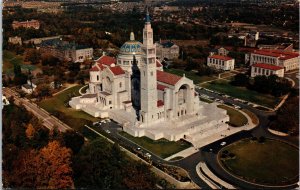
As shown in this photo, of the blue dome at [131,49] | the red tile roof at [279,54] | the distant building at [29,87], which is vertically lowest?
the distant building at [29,87]

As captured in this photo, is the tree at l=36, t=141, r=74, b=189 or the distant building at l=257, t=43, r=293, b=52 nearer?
the tree at l=36, t=141, r=74, b=189

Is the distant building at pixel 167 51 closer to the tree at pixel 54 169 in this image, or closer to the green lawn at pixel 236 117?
the green lawn at pixel 236 117

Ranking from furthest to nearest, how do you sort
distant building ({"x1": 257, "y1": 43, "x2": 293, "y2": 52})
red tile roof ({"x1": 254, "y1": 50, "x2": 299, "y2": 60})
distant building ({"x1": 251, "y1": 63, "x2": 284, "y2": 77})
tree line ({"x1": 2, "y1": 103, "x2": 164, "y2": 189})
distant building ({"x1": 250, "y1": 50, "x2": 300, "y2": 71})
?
distant building ({"x1": 257, "y1": 43, "x2": 293, "y2": 52}), red tile roof ({"x1": 254, "y1": 50, "x2": 299, "y2": 60}), distant building ({"x1": 250, "y1": 50, "x2": 300, "y2": 71}), distant building ({"x1": 251, "y1": 63, "x2": 284, "y2": 77}), tree line ({"x1": 2, "y1": 103, "x2": 164, "y2": 189})

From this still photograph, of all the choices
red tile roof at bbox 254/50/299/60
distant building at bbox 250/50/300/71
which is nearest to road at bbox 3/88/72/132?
distant building at bbox 250/50/300/71

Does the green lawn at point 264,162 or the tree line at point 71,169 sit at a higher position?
the tree line at point 71,169

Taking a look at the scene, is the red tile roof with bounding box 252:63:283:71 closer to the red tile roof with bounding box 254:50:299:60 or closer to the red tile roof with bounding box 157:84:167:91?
the red tile roof with bounding box 254:50:299:60

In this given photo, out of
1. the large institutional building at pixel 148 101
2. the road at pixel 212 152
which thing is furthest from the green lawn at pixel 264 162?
the large institutional building at pixel 148 101

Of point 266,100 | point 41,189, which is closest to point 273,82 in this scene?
point 266,100

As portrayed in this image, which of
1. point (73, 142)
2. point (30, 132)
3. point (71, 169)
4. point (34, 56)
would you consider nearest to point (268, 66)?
point (73, 142)
